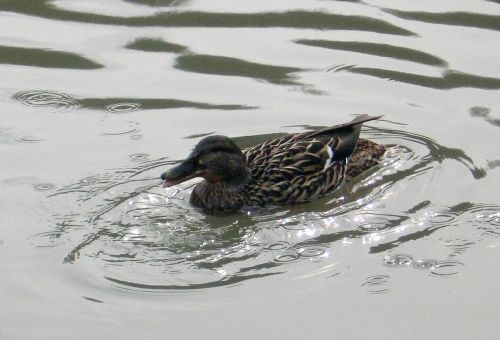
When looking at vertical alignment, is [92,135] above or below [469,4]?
below

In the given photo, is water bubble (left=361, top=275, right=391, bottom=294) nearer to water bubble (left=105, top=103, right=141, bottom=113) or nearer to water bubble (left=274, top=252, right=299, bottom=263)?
water bubble (left=274, top=252, right=299, bottom=263)

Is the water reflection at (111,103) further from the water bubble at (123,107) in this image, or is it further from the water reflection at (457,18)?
the water reflection at (457,18)

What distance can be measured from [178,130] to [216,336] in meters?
3.23

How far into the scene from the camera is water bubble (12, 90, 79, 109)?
10898 mm

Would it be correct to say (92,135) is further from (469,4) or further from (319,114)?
(469,4)

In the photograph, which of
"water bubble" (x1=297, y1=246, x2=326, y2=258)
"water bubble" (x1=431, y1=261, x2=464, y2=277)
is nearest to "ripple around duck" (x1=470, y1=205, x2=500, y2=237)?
"water bubble" (x1=431, y1=261, x2=464, y2=277)

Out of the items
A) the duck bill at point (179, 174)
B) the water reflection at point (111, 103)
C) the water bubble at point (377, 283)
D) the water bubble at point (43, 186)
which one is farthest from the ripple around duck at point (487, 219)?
the water bubble at point (43, 186)

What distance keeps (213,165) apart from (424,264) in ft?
6.66

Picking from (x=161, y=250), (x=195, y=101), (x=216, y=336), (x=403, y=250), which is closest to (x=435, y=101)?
(x=195, y=101)

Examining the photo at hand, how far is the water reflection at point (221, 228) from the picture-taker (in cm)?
835

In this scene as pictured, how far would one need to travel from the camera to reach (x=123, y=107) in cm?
1091

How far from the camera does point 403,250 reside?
8594 millimetres

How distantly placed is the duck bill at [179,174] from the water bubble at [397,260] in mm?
1789

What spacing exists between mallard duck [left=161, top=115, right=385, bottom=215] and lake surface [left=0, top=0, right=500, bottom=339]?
0.47 ft
